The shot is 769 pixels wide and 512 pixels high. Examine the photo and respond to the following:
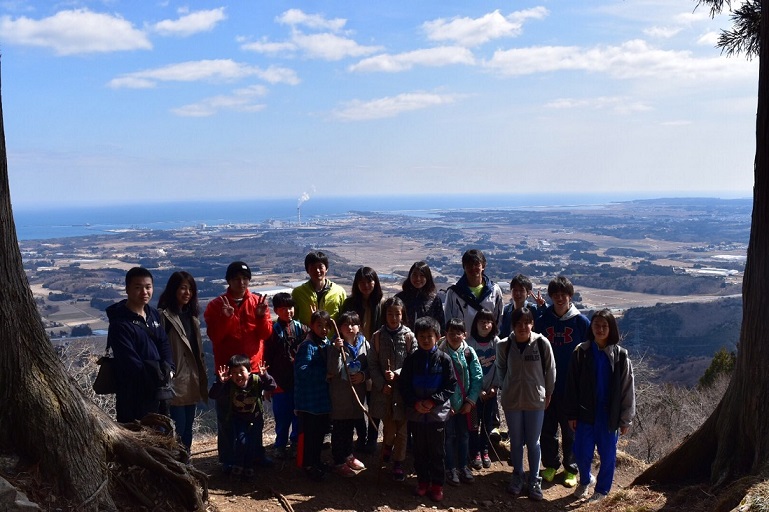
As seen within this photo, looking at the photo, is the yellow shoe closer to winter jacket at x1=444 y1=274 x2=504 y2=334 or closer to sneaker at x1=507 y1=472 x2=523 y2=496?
sneaker at x1=507 y1=472 x2=523 y2=496

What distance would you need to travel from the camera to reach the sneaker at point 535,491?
525 cm

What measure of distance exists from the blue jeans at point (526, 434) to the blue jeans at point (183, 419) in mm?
2746

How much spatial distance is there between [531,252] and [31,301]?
243 feet

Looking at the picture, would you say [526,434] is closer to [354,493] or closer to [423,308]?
[423,308]

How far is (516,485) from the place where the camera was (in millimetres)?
5320

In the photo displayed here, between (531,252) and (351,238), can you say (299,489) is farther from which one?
(351,238)

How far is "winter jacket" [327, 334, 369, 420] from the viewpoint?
5.13 metres

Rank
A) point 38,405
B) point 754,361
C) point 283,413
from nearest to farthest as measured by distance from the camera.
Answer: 1. point 38,405
2. point 754,361
3. point 283,413

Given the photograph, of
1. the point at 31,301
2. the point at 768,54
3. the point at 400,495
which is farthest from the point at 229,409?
the point at 768,54

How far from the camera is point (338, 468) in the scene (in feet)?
17.6

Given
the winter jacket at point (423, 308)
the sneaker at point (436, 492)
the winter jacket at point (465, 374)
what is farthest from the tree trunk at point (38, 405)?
the winter jacket at point (423, 308)

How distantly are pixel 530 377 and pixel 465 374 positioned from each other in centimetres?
56

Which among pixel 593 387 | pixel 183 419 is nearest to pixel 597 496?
pixel 593 387

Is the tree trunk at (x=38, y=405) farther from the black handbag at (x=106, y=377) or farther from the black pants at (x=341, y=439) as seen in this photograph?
the black pants at (x=341, y=439)
